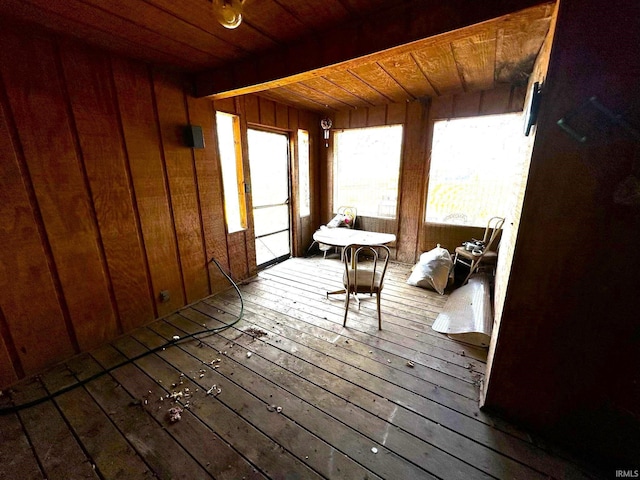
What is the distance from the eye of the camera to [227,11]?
1.11m

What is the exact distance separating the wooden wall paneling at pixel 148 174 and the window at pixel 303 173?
222 cm

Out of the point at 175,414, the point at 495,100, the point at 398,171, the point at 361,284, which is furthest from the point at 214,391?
the point at 495,100

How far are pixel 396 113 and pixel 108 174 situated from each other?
3.57 metres

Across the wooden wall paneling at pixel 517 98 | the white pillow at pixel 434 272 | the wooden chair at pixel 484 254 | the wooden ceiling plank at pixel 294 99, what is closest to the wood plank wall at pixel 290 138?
the wooden ceiling plank at pixel 294 99

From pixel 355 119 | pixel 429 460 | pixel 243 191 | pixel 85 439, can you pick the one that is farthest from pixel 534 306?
pixel 355 119

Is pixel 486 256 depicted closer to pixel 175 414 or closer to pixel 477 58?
pixel 477 58

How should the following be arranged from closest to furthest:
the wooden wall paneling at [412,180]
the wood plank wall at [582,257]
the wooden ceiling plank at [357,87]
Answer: the wood plank wall at [582,257]
the wooden ceiling plank at [357,87]
the wooden wall paneling at [412,180]

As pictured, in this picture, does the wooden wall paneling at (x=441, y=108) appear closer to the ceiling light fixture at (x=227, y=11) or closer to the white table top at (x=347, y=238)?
the white table top at (x=347, y=238)

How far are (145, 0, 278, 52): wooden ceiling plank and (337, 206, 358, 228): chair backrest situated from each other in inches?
110

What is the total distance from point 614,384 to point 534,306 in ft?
1.47

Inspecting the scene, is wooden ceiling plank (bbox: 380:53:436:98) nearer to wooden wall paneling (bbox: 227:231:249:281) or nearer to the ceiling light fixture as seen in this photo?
the ceiling light fixture

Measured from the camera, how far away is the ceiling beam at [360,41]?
1308 millimetres

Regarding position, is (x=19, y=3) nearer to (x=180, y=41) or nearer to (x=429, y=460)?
(x=180, y=41)

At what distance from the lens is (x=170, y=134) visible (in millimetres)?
2436
